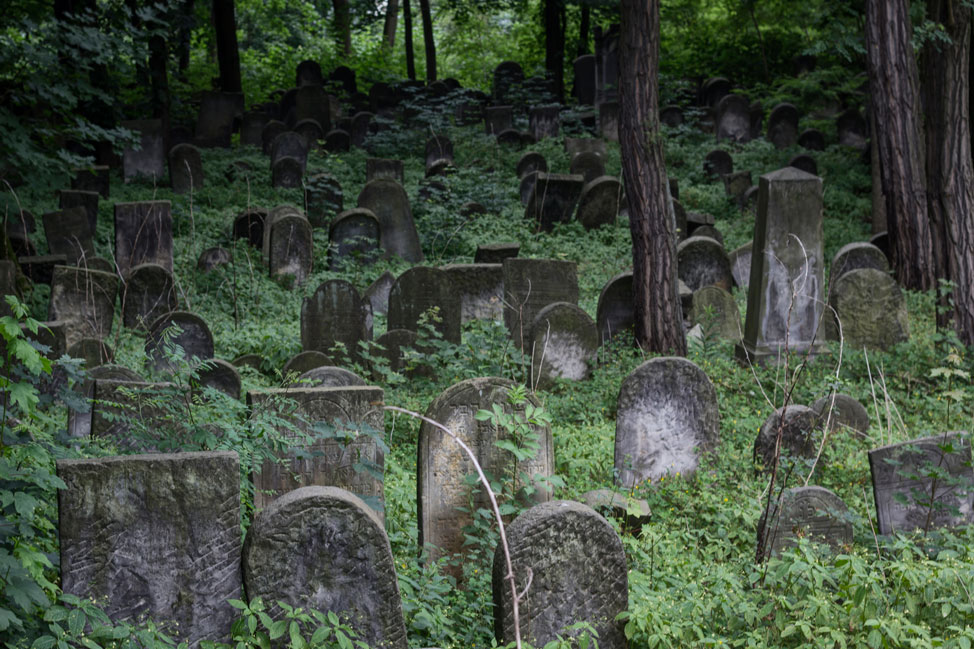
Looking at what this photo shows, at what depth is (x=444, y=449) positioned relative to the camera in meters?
5.14

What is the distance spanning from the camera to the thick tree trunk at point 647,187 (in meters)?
9.27

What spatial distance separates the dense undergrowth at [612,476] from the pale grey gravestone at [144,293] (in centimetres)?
39

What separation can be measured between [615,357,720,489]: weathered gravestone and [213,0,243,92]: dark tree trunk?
56.5 feet

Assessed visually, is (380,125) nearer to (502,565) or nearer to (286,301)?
(286,301)

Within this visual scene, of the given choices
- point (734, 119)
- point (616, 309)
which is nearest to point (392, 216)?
point (616, 309)

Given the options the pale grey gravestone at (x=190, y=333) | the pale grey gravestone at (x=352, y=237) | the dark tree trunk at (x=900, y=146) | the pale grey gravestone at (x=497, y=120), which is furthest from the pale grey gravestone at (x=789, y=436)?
the pale grey gravestone at (x=497, y=120)

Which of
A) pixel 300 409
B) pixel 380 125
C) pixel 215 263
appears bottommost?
pixel 300 409

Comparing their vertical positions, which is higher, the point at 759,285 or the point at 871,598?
the point at 759,285

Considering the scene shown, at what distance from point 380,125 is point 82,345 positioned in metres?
14.0

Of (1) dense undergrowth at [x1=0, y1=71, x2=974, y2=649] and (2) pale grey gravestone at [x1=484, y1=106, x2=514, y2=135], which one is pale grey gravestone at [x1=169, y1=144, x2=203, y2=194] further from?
(2) pale grey gravestone at [x1=484, y1=106, x2=514, y2=135]

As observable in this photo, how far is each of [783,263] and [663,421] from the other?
3.48 m

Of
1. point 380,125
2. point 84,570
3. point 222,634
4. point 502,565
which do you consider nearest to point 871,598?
point 502,565

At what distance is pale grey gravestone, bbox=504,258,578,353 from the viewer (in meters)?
9.70

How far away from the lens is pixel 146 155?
17078 millimetres
